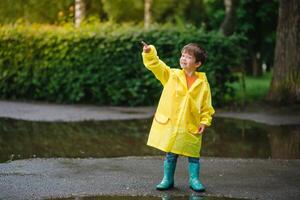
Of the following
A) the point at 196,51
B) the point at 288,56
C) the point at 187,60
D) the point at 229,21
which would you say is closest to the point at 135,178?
the point at 187,60

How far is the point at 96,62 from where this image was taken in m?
15.7

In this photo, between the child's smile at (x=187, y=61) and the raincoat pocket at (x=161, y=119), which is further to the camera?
the child's smile at (x=187, y=61)

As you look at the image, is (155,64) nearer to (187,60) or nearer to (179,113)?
(187,60)

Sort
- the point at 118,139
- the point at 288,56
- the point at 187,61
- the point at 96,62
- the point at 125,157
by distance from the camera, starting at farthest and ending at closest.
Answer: the point at 96,62 < the point at 288,56 < the point at 118,139 < the point at 125,157 < the point at 187,61

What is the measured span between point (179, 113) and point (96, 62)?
9.11 meters

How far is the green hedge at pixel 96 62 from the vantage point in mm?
14992

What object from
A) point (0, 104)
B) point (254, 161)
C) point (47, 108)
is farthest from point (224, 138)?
point (0, 104)

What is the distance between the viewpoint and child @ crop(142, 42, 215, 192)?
6.80 meters

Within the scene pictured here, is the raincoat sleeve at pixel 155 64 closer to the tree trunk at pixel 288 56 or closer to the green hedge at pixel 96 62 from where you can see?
the green hedge at pixel 96 62

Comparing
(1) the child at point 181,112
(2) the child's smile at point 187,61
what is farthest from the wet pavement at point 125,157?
(2) the child's smile at point 187,61

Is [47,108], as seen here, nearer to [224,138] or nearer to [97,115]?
[97,115]

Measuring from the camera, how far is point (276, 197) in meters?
6.75

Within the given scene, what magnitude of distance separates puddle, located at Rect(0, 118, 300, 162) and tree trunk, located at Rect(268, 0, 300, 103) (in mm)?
2400

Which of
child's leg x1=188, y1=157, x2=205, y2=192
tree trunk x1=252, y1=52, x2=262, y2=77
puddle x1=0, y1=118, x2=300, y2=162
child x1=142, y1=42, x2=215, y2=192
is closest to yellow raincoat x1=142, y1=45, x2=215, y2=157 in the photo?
child x1=142, y1=42, x2=215, y2=192
